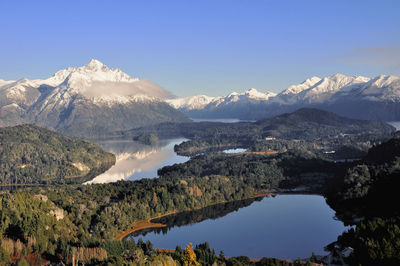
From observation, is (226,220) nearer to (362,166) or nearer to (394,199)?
(394,199)

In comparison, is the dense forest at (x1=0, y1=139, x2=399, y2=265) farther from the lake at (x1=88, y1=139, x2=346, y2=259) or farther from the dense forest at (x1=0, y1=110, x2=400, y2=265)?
the lake at (x1=88, y1=139, x2=346, y2=259)

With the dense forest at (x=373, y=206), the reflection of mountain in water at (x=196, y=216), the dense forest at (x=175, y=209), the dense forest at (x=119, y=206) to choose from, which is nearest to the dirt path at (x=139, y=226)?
the dense forest at (x=175, y=209)

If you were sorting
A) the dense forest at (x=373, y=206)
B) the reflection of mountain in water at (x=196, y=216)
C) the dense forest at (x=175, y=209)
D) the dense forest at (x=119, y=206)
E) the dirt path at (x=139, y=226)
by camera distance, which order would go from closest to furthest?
the dense forest at (x=373, y=206)
the dense forest at (x=175, y=209)
the dense forest at (x=119, y=206)
the dirt path at (x=139, y=226)
the reflection of mountain in water at (x=196, y=216)

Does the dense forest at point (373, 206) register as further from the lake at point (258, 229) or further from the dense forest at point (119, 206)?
the lake at point (258, 229)

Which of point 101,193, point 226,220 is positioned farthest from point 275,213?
point 101,193

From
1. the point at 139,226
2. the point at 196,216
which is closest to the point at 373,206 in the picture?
the point at 196,216
